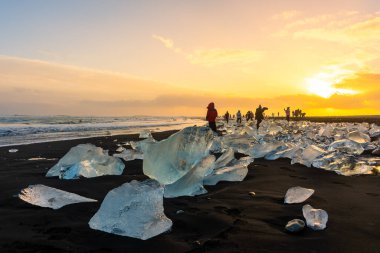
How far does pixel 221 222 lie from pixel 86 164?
2579 mm

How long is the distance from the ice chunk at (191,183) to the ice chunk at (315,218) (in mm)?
1111

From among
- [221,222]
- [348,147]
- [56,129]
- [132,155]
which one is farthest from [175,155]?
[56,129]

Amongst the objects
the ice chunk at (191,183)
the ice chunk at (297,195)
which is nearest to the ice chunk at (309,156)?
the ice chunk at (297,195)

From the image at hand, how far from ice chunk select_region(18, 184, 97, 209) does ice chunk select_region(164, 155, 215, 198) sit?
30.2 inches

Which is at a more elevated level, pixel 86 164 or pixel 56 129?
pixel 86 164

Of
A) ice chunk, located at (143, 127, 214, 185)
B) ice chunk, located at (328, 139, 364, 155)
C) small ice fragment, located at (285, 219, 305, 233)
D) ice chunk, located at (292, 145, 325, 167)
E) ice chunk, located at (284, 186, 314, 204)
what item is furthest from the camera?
ice chunk, located at (328, 139, 364, 155)

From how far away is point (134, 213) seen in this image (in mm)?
2420

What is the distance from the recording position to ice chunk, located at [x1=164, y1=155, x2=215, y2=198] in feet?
11.3

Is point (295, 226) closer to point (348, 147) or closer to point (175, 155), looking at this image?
point (175, 155)

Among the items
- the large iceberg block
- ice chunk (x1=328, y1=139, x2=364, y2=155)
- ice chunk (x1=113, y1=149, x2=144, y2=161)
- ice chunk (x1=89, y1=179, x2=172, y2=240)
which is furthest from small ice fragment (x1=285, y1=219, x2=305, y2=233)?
ice chunk (x1=328, y1=139, x2=364, y2=155)

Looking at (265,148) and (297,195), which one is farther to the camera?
(265,148)

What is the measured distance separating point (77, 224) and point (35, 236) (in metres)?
0.32

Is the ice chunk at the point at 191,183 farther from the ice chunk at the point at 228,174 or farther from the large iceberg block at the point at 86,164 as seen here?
the large iceberg block at the point at 86,164

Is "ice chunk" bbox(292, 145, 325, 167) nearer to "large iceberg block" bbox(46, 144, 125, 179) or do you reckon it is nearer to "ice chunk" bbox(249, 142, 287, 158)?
"ice chunk" bbox(249, 142, 287, 158)
